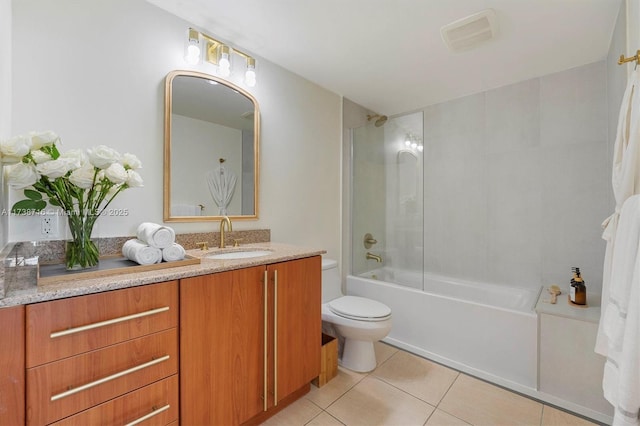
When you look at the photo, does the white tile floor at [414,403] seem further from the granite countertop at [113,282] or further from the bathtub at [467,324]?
the granite countertop at [113,282]

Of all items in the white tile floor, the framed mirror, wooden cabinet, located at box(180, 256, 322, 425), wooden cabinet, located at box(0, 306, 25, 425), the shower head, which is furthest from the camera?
the shower head

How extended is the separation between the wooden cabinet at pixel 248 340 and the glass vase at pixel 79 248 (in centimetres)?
41

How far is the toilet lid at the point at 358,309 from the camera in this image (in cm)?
187

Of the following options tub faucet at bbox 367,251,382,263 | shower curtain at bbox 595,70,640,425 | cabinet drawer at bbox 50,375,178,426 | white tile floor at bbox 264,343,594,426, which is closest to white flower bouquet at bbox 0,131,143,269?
cabinet drawer at bbox 50,375,178,426

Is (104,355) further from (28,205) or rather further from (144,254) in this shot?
(28,205)

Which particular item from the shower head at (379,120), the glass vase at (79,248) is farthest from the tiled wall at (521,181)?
the glass vase at (79,248)

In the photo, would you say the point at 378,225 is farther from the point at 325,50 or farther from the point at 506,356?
the point at 325,50

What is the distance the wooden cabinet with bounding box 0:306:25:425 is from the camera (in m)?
0.75

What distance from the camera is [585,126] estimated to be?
2119 mm

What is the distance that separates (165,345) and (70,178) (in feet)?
2.44

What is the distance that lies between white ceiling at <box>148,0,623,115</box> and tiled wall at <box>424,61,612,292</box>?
9.3 inches

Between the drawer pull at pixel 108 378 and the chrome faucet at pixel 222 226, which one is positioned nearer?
the drawer pull at pixel 108 378

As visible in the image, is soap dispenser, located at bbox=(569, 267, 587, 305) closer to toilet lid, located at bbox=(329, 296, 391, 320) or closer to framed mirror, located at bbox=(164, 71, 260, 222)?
toilet lid, located at bbox=(329, 296, 391, 320)

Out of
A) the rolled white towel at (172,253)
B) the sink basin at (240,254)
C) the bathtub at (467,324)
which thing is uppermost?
the rolled white towel at (172,253)
